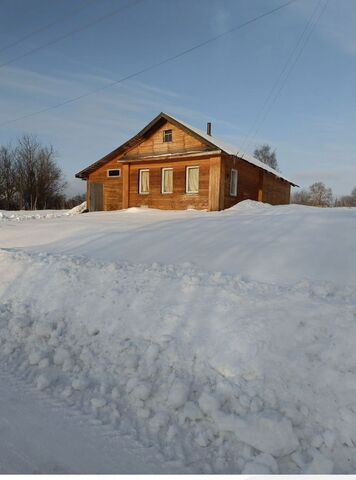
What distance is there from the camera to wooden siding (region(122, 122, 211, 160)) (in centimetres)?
1648

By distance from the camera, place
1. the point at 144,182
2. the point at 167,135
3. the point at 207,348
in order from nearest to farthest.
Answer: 1. the point at 207,348
2. the point at 167,135
3. the point at 144,182

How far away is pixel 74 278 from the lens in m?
5.19

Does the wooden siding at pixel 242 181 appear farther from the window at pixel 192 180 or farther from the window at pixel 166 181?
the window at pixel 166 181

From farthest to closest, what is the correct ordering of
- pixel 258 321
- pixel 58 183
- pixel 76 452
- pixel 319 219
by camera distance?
1. pixel 58 183
2. pixel 319 219
3. pixel 258 321
4. pixel 76 452

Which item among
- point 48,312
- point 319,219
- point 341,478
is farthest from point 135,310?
point 319,219

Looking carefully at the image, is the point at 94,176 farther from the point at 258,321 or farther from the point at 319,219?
the point at 258,321

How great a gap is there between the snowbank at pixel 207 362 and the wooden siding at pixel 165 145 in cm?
1283

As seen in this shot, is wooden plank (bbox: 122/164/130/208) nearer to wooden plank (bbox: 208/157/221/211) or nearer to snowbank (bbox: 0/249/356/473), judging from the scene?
wooden plank (bbox: 208/157/221/211)

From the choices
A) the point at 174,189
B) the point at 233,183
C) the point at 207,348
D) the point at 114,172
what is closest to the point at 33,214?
the point at 114,172

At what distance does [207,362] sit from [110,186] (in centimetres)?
1785

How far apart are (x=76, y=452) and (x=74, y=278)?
10.3 ft

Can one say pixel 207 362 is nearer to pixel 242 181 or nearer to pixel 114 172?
pixel 242 181

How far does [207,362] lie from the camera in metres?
3.06

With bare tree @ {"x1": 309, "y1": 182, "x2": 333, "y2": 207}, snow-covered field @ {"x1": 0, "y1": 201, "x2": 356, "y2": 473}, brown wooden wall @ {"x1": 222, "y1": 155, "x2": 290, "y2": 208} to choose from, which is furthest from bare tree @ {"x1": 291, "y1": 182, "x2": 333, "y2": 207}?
snow-covered field @ {"x1": 0, "y1": 201, "x2": 356, "y2": 473}
